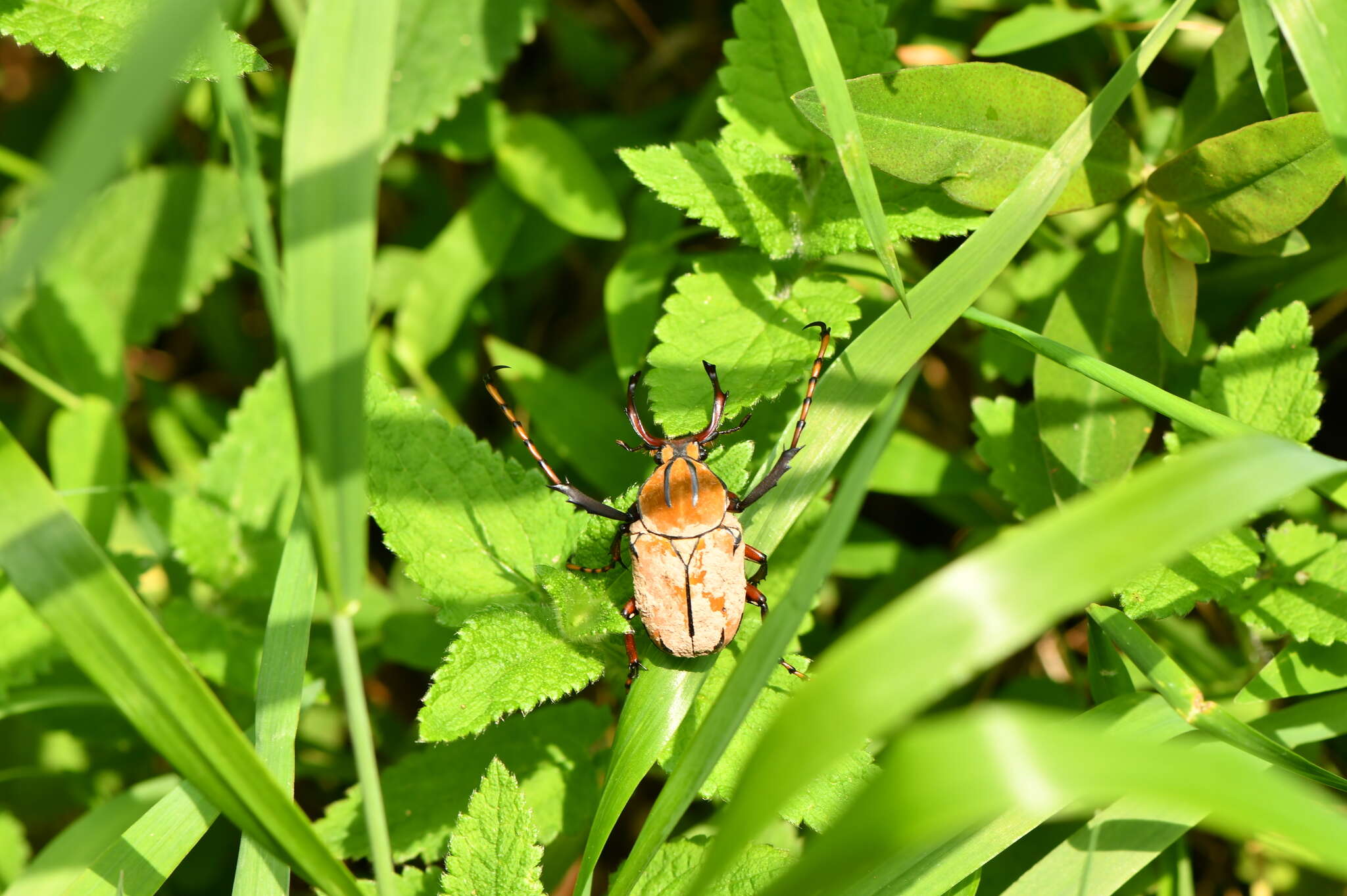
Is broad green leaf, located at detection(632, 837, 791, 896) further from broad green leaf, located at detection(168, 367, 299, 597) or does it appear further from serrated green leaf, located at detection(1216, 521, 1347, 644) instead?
broad green leaf, located at detection(168, 367, 299, 597)

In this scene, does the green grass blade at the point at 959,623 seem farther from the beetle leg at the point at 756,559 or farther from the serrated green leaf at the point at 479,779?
the serrated green leaf at the point at 479,779

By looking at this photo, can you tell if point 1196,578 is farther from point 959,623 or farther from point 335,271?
→ point 335,271

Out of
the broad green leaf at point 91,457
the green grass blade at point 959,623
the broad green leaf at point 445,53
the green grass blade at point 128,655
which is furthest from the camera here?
the broad green leaf at point 445,53

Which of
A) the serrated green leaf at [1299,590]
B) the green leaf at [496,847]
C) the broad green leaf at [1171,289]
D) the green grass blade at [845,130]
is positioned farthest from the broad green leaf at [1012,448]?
the green leaf at [496,847]

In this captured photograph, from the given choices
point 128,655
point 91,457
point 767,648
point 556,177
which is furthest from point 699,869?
point 91,457

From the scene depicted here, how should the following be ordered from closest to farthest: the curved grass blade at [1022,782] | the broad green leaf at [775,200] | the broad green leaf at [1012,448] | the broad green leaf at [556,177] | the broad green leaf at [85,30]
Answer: the curved grass blade at [1022,782], the broad green leaf at [85,30], the broad green leaf at [775,200], the broad green leaf at [1012,448], the broad green leaf at [556,177]
